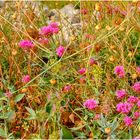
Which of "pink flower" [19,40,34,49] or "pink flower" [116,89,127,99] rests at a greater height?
"pink flower" [19,40,34,49]

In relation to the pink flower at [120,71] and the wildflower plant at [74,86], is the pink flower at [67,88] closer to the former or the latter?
the wildflower plant at [74,86]

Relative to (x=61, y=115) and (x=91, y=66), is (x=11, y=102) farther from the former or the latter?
(x=91, y=66)

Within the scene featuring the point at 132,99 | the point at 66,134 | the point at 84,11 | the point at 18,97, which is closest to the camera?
the point at 66,134

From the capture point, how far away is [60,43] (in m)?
3.12

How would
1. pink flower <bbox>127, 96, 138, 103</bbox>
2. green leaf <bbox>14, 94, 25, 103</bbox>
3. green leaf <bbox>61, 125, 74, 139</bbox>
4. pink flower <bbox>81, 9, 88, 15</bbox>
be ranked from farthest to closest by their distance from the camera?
pink flower <bbox>81, 9, 88, 15</bbox>
green leaf <bbox>14, 94, 25, 103</bbox>
pink flower <bbox>127, 96, 138, 103</bbox>
green leaf <bbox>61, 125, 74, 139</bbox>

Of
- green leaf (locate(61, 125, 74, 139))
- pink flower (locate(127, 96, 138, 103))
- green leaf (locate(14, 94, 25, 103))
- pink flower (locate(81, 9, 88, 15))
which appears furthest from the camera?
pink flower (locate(81, 9, 88, 15))

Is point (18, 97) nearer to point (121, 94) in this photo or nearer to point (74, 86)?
point (74, 86)

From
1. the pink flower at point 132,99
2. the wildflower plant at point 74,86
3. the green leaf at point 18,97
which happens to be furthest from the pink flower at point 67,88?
the pink flower at point 132,99

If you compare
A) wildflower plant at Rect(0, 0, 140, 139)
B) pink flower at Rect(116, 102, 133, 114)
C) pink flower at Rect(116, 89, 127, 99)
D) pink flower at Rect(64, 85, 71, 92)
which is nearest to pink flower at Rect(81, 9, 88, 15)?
wildflower plant at Rect(0, 0, 140, 139)

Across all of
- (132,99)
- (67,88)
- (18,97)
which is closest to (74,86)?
(67,88)

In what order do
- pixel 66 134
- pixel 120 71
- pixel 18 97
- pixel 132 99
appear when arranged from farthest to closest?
pixel 18 97, pixel 120 71, pixel 132 99, pixel 66 134

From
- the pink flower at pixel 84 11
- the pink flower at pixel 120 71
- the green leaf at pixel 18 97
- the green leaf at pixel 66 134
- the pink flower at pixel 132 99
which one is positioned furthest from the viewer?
the pink flower at pixel 84 11

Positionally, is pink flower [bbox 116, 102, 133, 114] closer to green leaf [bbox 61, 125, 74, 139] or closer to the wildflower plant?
the wildflower plant

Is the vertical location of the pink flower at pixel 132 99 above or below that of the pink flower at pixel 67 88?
below
